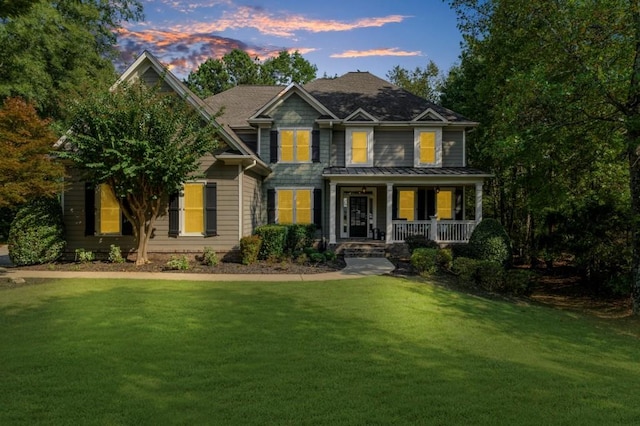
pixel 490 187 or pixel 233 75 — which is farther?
pixel 233 75

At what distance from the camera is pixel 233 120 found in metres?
19.5

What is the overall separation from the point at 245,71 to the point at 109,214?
32.5 m

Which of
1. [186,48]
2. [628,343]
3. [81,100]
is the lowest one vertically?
[628,343]

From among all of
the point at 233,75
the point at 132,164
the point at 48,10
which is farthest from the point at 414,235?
the point at 233,75

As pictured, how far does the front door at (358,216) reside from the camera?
19.4m

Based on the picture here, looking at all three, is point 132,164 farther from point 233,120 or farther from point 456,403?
point 456,403

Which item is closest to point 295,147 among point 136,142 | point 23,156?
point 136,142

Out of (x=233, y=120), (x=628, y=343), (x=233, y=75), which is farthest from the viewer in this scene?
(x=233, y=75)

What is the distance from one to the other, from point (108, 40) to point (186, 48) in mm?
13966

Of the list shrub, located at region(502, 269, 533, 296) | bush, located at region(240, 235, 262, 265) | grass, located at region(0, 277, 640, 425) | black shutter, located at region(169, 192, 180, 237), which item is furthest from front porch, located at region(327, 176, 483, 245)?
grass, located at region(0, 277, 640, 425)

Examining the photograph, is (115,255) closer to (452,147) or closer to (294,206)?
(294,206)

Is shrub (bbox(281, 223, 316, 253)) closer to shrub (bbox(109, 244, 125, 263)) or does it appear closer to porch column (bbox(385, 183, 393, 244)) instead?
porch column (bbox(385, 183, 393, 244))

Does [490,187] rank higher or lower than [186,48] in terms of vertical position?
lower

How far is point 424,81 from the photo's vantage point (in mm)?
36500
